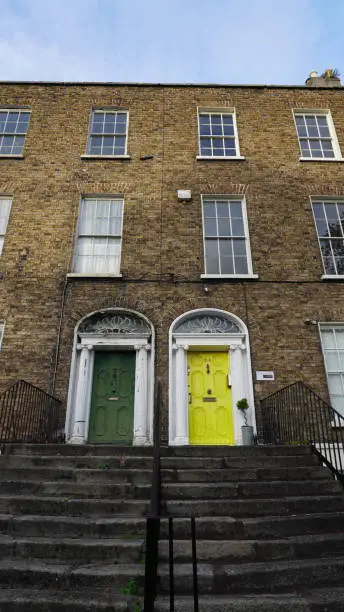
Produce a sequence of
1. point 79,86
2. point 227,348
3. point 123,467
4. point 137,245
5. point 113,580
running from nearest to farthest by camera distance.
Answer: point 113,580
point 123,467
point 227,348
point 137,245
point 79,86

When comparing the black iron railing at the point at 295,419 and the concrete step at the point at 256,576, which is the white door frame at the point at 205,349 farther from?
the concrete step at the point at 256,576

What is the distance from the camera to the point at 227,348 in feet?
28.5

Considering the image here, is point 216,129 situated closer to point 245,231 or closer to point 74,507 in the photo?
point 245,231

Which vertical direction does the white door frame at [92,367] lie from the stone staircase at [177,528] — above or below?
above

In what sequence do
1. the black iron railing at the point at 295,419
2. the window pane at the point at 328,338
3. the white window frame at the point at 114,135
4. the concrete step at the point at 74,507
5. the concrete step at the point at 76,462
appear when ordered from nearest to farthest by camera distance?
the concrete step at the point at 74,507, the concrete step at the point at 76,462, the black iron railing at the point at 295,419, the window pane at the point at 328,338, the white window frame at the point at 114,135

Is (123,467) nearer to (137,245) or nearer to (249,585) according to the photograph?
(249,585)

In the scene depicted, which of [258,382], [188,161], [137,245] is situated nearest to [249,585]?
[258,382]

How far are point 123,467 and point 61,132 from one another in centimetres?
946

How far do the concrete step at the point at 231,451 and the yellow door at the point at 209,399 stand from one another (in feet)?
5.52

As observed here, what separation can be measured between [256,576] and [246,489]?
4.94 feet

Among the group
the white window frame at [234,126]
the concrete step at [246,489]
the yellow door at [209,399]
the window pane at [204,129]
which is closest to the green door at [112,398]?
the yellow door at [209,399]

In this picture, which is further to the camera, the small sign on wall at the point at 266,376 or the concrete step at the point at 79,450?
the small sign on wall at the point at 266,376

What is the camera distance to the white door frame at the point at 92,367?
790 centimetres

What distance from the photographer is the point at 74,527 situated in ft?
14.3
